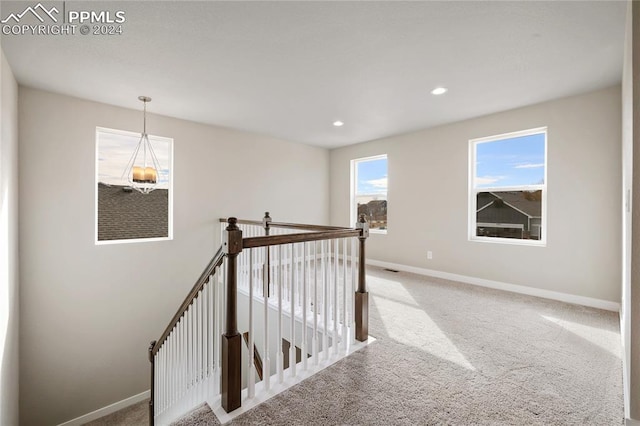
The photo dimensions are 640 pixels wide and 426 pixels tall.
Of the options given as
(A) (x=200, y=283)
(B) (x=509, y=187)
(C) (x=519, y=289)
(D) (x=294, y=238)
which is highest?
(B) (x=509, y=187)

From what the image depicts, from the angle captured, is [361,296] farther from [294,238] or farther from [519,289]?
[519,289]

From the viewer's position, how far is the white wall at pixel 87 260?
3307mm

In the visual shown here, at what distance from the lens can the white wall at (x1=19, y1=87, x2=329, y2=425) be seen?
331cm

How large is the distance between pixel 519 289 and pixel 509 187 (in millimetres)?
1365

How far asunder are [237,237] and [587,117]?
160 inches

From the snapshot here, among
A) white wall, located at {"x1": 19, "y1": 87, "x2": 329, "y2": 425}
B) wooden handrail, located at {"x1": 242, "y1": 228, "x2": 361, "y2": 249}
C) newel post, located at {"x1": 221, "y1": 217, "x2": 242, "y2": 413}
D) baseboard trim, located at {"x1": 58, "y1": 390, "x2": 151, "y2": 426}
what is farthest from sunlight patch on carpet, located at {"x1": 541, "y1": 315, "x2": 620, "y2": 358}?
baseboard trim, located at {"x1": 58, "y1": 390, "x2": 151, "y2": 426}

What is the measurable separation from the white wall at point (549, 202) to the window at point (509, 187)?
116mm

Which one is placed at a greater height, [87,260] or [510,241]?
[510,241]

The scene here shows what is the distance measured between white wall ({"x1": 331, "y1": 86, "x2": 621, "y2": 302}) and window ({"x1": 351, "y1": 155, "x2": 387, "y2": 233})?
239 millimetres

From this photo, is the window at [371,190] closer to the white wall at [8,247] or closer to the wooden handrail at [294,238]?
the wooden handrail at [294,238]

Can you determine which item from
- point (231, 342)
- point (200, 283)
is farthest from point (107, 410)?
point (231, 342)

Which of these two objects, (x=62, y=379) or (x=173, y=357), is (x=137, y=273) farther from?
(x=173, y=357)

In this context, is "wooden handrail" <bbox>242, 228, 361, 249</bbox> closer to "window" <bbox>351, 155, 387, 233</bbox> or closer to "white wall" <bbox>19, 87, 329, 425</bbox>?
"white wall" <bbox>19, 87, 329, 425</bbox>

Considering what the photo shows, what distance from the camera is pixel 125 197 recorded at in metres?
4.15
